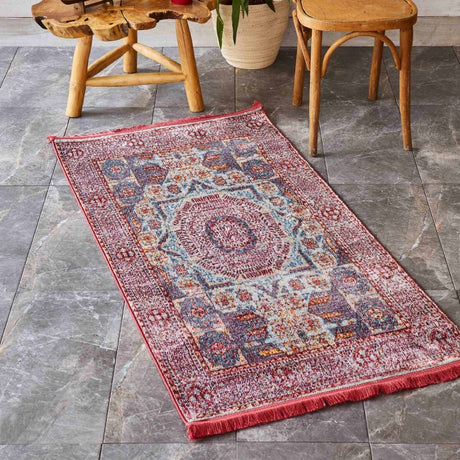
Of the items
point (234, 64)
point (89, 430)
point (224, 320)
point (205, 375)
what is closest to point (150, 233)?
point (224, 320)

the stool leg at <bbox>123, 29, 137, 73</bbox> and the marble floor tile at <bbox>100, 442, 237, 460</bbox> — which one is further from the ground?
the marble floor tile at <bbox>100, 442, 237, 460</bbox>

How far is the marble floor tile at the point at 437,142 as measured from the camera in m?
2.86

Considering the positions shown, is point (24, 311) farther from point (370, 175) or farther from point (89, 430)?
point (370, 175)

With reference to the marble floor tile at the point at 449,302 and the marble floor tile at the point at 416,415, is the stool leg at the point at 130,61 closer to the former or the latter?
the marble floor tile at the point at 449,302

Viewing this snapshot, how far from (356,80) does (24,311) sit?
205 centimetres

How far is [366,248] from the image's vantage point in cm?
247

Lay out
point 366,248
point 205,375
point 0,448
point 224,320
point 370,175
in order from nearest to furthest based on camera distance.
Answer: point 0,448 → point 205,375 → point 224,320 → point 366,248 → point 370,175

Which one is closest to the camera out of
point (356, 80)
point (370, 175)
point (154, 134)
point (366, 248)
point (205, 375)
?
point (205, 375)

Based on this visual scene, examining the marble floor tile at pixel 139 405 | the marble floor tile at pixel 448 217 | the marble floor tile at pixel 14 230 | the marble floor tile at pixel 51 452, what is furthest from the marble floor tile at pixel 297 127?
the marble floor tile at pixel 51 452

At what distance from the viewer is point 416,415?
190 centimetres

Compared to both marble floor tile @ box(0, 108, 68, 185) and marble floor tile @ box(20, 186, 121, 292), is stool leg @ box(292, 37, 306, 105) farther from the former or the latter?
marble floor tile @ box(20, 186, 121, 292)

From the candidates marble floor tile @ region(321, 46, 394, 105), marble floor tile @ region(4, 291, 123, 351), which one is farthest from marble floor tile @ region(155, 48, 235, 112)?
marble floor tile @ region(4, 291, 123, 351)

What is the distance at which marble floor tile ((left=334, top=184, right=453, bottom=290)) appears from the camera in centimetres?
238

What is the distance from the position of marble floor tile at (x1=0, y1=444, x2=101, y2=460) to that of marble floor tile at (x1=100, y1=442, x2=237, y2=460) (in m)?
0.03
